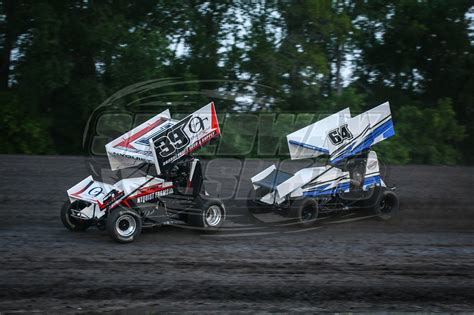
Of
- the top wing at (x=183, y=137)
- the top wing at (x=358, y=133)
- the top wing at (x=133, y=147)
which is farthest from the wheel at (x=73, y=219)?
the top wing at (x=358, y=133)

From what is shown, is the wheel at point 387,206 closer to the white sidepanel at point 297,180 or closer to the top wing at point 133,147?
the white sidepanel at point 297,180

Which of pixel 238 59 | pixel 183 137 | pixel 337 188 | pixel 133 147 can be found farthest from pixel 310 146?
pixel 238 59

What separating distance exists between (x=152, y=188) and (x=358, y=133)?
4018mm

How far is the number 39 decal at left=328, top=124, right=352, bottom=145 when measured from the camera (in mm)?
10086

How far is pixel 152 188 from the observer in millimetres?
8773

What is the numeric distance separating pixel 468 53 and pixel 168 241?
1895 centimetres

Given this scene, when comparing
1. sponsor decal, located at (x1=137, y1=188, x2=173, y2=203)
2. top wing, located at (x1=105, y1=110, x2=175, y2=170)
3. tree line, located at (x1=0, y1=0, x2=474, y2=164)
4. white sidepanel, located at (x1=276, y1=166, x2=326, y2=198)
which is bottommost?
sponsor decal, located at (x1=137, y1=188, x2=173, y2=203)

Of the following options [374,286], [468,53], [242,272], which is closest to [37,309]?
[242,272]

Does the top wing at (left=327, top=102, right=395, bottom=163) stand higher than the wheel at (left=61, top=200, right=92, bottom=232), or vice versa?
the top wing at (left=327, top=102, right=395, bottom=163)

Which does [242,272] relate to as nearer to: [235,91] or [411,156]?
[235,91]

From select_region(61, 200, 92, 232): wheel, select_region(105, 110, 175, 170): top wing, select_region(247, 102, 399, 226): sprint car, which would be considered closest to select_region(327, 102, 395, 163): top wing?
select_region(247, 102, 399, 226): sprint car

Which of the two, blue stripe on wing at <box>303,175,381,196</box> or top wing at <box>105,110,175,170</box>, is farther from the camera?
blue stripe on wing at <box>303,175,381,196</box>

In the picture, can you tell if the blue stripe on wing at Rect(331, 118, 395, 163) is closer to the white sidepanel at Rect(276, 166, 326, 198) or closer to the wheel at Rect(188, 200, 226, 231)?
the white sidepanel at Rect(276, 166, 326, 198)

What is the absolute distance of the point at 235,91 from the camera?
19.8 m
